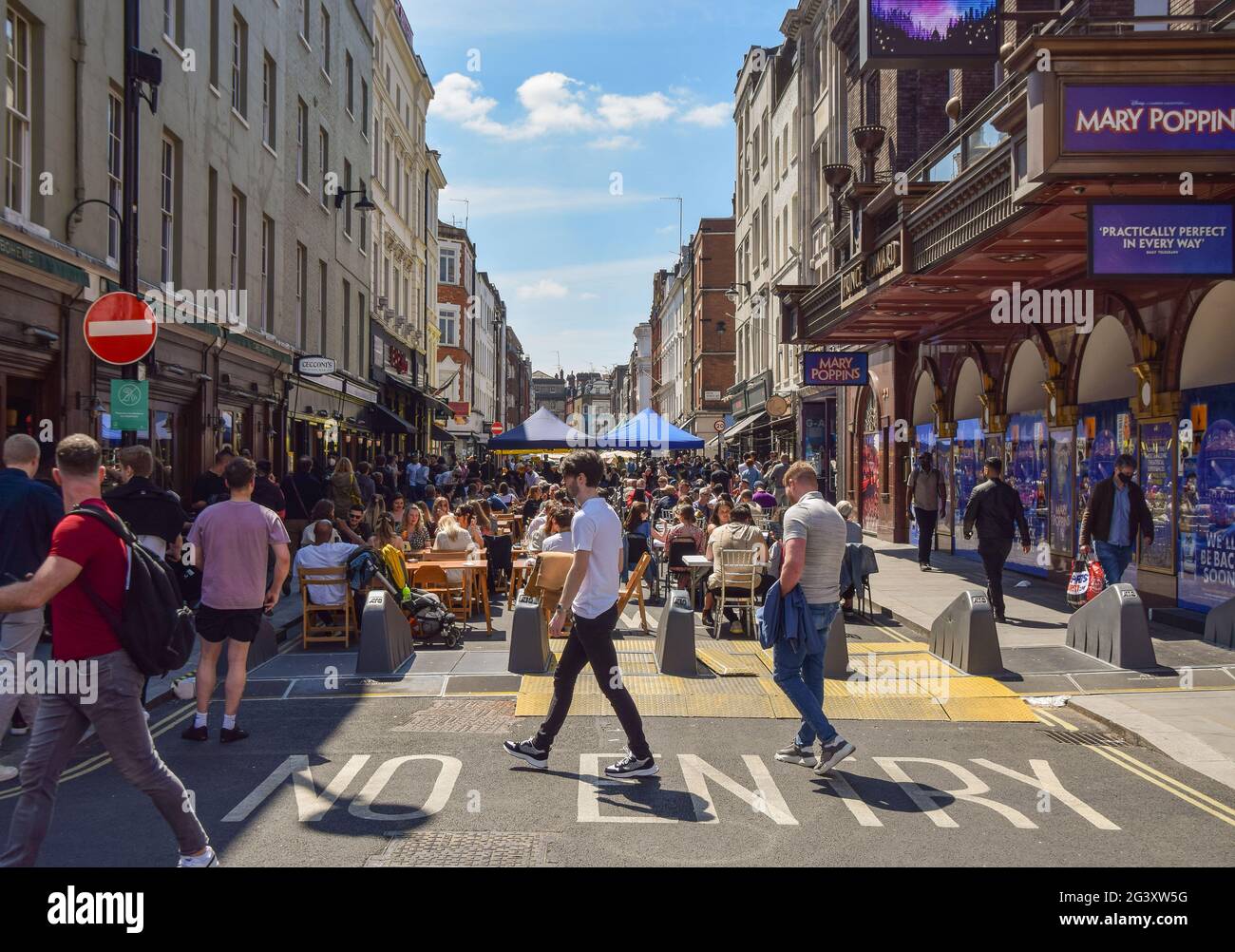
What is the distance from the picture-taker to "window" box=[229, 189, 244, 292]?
67.4 ft

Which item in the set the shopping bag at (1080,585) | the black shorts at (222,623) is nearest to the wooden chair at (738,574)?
the shopping bag at (1080,585)

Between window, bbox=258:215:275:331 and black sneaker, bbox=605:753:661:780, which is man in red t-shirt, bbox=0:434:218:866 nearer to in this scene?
black sneaker, bbox=605:753:661:780

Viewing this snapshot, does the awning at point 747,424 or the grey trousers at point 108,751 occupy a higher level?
the awning at point 747,424

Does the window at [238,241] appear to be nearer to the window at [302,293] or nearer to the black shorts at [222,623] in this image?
the window at [302,293]

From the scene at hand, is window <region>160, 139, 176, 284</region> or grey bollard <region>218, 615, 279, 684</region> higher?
window <region>160, 139, 176, 284</region>

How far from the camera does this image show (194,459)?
18047mm

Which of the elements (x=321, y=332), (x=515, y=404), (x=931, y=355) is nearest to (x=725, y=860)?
(x=931, y=355)

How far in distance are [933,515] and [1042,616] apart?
565cm

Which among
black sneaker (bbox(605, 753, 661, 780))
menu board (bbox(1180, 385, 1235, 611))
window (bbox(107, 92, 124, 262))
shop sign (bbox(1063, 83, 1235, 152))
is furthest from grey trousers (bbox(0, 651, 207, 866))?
window (bbox(107, 92, 124, 262))

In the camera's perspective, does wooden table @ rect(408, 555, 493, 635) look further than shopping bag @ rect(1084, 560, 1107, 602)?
Yes

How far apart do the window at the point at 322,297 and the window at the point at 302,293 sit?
1189 mm

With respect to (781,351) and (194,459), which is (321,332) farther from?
(781,351)

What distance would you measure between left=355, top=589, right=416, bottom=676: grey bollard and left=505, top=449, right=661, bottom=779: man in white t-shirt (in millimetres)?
3475

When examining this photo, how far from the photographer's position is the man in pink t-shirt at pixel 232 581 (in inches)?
287
